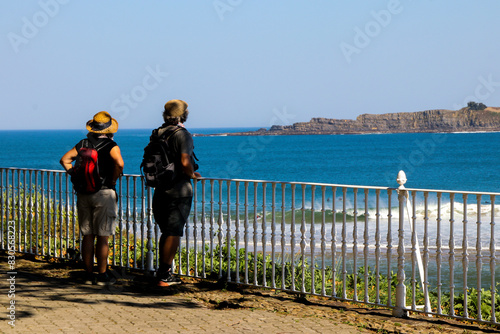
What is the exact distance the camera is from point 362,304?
7098 millimetres

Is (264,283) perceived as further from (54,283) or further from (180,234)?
(54,283)

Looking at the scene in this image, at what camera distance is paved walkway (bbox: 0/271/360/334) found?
227 inches

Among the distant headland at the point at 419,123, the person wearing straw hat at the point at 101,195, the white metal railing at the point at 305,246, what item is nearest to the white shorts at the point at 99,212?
the person wearing straw hat at the point at 101,195

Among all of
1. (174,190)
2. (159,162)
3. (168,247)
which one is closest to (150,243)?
(168,247)

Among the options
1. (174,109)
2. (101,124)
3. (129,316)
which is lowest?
(129,316)

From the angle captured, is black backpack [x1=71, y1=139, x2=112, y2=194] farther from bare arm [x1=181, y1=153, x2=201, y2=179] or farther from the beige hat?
bare arm [x1=181, y1=153, x2=201, y2=179]

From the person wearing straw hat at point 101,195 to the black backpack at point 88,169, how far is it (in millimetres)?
22

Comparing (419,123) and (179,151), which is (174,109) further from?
(419,123)

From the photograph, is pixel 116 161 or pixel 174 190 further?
pixel 116 161

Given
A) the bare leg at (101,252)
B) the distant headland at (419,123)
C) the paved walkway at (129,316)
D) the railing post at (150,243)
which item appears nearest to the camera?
the paved walkway at (129,316)

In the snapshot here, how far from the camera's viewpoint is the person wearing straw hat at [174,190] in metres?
7.04

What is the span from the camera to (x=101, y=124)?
24.3 ft

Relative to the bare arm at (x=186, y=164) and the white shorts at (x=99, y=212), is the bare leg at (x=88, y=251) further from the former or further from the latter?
the bare arm at (x=186, y=164)

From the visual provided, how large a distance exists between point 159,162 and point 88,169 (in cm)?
80
